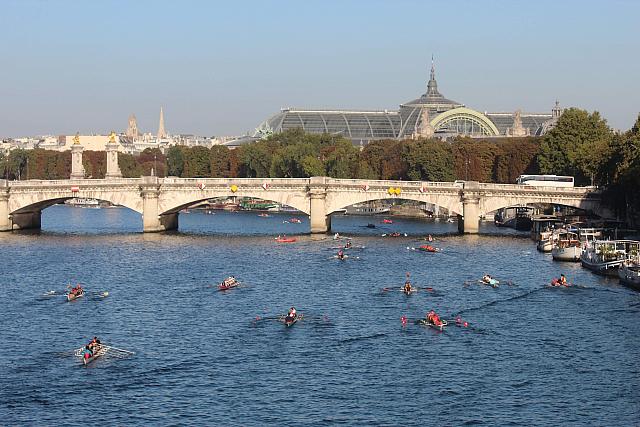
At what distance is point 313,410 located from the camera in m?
65.6

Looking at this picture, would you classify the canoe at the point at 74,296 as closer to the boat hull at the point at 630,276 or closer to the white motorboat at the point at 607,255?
the boat hull at the point at 630,276

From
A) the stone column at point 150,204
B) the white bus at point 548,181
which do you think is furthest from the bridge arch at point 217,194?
the white bus at point 548,181

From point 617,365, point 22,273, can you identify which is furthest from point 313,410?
point 22,273

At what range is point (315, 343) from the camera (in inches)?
3196

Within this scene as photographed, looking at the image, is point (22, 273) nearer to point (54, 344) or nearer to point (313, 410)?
point (54, 344)

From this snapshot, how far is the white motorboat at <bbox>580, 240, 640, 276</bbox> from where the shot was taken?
4429 inches

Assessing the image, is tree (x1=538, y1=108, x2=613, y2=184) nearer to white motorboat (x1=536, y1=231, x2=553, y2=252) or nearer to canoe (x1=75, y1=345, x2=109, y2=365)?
white motorboat (x1=536, y1=231, x2=553, y2=252)

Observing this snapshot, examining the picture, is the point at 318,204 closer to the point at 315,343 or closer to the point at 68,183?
the point at 68,183

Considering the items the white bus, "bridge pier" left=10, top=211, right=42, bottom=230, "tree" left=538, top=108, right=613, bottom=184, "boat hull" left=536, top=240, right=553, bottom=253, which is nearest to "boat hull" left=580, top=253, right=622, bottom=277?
"boat hull" left=536, top=240, right=553, bottom=253

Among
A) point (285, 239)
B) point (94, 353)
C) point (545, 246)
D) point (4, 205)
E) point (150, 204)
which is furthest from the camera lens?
point (4, 205)

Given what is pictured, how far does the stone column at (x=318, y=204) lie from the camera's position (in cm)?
15438

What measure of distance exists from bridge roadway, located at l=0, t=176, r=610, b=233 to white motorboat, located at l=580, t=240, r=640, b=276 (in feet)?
101

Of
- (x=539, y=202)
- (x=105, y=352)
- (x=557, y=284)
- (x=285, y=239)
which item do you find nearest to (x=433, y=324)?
(x=557, y=284)

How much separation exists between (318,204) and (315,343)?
245 ft
